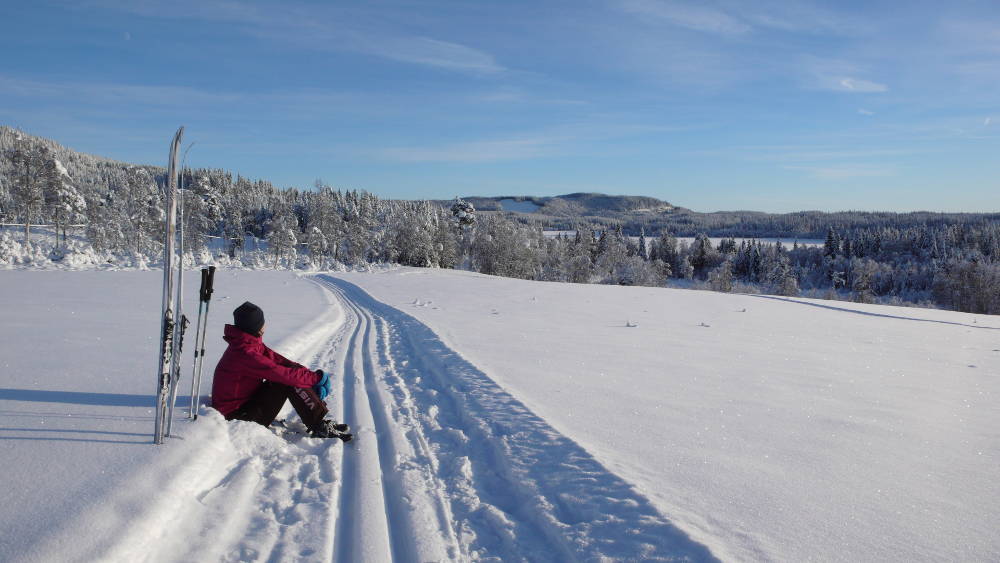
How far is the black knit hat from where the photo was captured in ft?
15.2

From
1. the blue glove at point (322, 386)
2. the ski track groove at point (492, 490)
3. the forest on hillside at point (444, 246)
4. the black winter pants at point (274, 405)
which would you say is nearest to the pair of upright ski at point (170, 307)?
the black winter pants at point (274, 405)

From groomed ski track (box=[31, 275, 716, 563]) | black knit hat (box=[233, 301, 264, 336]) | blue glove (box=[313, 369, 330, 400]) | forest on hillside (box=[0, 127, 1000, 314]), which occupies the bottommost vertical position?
groomed ski track (box=[31, 275, 716, 563])

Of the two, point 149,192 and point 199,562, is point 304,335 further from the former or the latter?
point 149,192

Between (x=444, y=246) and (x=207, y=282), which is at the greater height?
(x=444, y=246)

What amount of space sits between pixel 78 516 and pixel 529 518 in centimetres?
272

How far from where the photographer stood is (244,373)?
4.67 m

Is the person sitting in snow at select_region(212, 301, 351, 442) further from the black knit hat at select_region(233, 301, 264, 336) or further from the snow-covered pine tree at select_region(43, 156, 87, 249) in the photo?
the snow-covered pine tree at select_region(43, 156, 87, 249)

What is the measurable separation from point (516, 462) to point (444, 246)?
2523 inches

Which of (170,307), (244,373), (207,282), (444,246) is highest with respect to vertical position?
(444,246)

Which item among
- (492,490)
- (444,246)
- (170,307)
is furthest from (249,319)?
(444,246)

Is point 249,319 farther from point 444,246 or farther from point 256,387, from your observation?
point 444,246

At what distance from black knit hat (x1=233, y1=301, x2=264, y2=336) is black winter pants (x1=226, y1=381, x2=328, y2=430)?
575 millimetres

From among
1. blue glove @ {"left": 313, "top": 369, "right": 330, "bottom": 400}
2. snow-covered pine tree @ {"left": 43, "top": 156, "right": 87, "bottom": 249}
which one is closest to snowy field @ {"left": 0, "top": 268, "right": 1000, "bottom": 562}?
blue glove @ {"left": 313, "top": 369, "right": 330, "bottom": 400}

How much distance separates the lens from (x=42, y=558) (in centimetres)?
248
